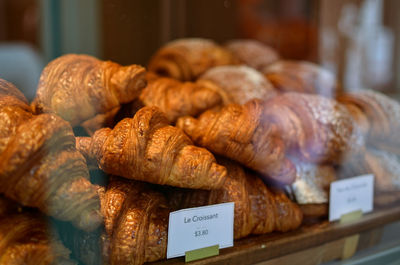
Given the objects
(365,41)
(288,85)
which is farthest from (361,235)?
(365,41)

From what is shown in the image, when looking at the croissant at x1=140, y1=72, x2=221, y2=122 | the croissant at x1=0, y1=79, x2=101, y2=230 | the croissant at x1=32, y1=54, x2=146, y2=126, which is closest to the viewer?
the croissant at x1=0, y1=79, x2=101, y2=230

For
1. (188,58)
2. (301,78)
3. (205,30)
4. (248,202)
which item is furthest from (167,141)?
(205,30)

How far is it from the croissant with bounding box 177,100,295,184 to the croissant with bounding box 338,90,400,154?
496mm

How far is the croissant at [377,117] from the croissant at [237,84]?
30 centimetres

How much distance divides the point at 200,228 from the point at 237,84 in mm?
622

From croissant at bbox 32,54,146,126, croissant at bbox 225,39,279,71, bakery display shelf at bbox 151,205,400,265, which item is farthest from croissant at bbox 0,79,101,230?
croissant at bbox 225,39,279,71

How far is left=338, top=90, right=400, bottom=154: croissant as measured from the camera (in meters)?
1.41

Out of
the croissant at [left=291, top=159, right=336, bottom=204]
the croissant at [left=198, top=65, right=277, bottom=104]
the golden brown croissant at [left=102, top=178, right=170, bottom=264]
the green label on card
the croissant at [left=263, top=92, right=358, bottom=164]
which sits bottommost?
the green label on card

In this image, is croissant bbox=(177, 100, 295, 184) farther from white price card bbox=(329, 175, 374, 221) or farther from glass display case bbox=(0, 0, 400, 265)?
white price card bbox=(329, 175, 374, 221)

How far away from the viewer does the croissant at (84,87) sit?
97cm

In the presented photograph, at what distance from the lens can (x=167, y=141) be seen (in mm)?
875

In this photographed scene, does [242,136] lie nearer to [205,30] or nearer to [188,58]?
[188,58]

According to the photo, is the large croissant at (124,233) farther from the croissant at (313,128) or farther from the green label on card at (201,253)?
the croissant at (313,128)

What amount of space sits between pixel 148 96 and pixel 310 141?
503mm
